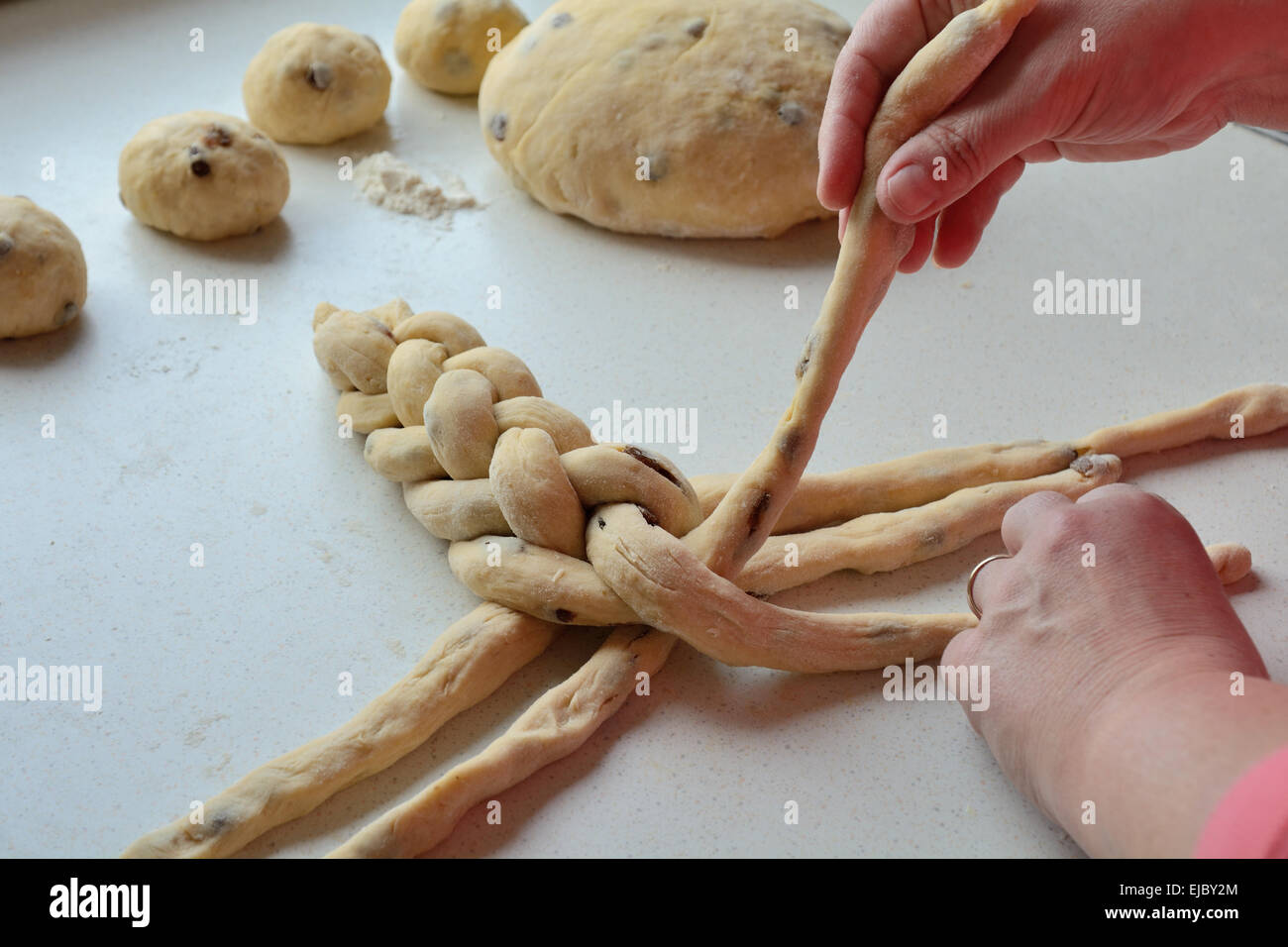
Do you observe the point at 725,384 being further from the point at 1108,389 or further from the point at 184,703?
the point at 184,703

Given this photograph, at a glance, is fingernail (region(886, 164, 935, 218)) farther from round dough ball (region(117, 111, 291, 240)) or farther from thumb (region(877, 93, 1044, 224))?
round dough ball (region(117, 111, 291, 240))

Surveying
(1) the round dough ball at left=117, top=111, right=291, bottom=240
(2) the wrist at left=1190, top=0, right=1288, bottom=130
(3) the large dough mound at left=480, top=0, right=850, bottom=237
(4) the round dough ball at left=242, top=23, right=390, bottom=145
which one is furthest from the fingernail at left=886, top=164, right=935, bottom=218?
(4) the round dough ball at left=242, top=23, right=390, bottom=145

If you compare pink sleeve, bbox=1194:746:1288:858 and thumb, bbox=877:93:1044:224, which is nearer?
pink sleeve, bbox=1194:746:1288:858

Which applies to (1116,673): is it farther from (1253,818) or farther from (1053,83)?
(1053,83)

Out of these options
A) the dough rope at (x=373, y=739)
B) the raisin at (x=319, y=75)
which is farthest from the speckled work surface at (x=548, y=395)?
the raisin at (x=319, y=75)

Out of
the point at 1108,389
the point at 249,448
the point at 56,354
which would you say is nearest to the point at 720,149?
the point at 1108,389

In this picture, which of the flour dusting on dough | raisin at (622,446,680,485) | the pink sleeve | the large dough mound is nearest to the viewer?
the pink sleeve
